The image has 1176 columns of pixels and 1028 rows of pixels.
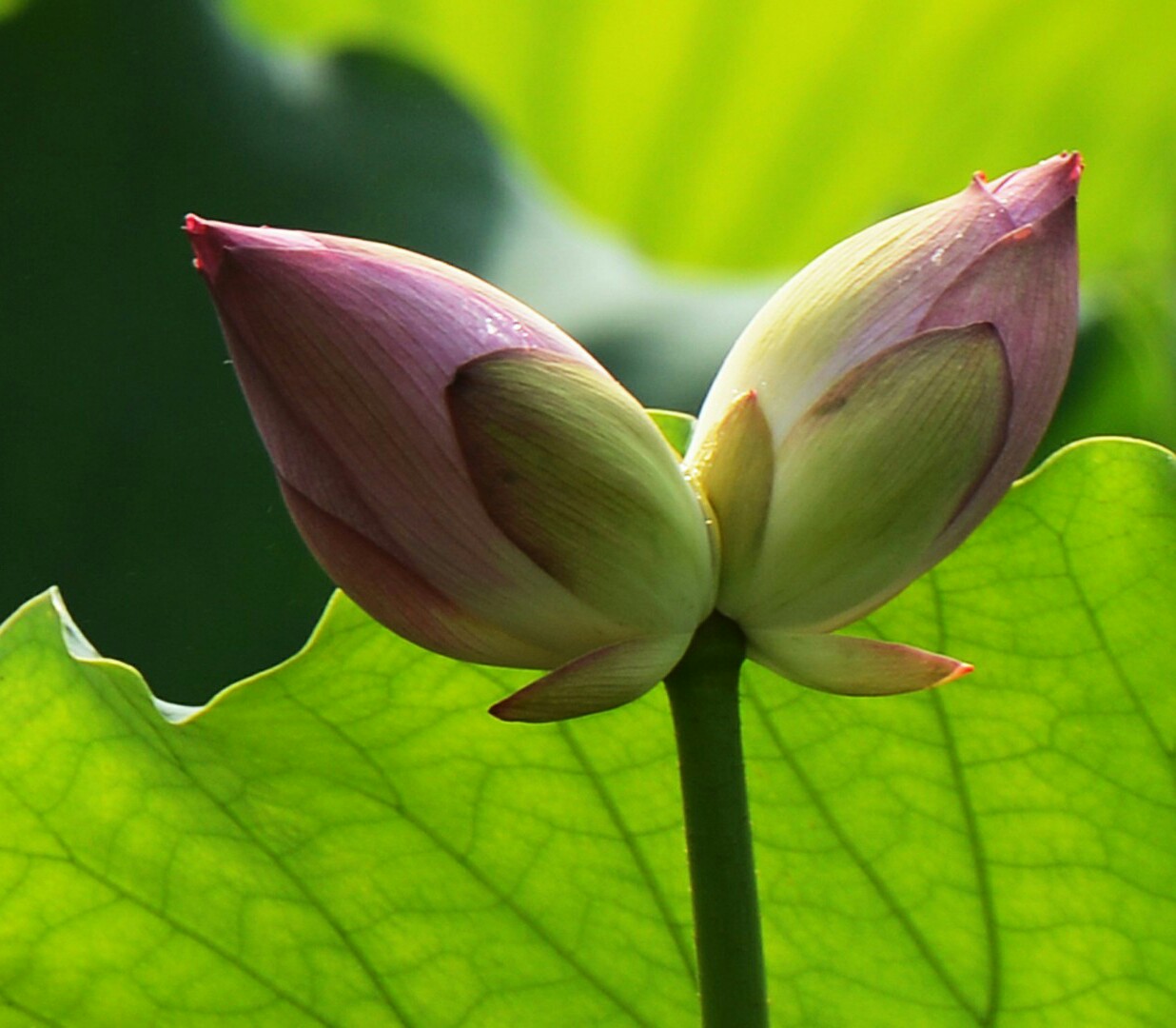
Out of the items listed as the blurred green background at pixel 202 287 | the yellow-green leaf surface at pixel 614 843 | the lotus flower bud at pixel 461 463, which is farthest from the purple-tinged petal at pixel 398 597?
the blurred green background at pixel 202 287

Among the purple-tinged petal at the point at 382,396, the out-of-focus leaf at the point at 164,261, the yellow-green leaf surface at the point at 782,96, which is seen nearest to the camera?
the purple-tinged petal at the point at 382,396

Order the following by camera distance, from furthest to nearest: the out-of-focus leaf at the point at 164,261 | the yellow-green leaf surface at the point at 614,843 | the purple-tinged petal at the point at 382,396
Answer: the out-of-focus leaf at the point at 164,261, the yellow-green leaf surface at the point at 614,843, the purple-tinged petal at the point at 382,396

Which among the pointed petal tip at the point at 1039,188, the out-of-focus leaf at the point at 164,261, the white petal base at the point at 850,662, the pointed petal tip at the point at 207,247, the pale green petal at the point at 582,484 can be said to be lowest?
the out-of-focus leaf at the point at 164,261

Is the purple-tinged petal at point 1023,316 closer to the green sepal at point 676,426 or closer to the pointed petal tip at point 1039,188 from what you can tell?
the pointed petal tip at point 1039,188

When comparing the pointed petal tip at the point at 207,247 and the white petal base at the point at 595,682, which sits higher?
the pointed petal tip at the point at 207,247

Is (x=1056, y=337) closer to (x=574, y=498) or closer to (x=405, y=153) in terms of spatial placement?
(x=574, y=498)

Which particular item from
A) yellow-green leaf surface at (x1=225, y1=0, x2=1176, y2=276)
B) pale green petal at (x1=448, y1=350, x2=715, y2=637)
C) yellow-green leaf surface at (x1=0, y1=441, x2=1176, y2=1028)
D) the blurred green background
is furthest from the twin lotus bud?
yellow-green leaf surface at (x1=225, y1=0, x2=1176, y2=276)

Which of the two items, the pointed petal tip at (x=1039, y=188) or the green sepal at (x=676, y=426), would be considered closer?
the pointed petal tip at (x=1039, y=188)

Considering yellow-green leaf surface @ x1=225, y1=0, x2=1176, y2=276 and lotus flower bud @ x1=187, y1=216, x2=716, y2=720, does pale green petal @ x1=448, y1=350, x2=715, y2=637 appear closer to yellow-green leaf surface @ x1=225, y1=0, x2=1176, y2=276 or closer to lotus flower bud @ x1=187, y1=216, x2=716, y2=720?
lotus flower bud @ x1=187, y1=216, x2=716, y2=720
